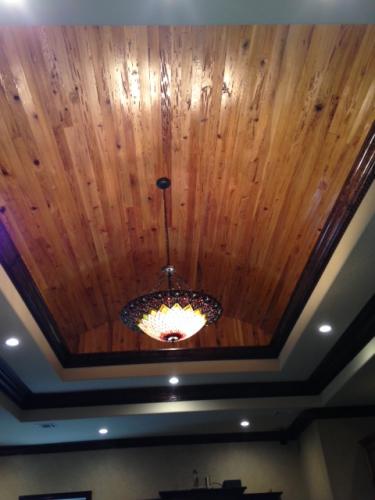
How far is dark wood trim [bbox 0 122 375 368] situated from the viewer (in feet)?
8.43

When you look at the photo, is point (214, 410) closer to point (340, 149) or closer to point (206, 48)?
point (340, 149)

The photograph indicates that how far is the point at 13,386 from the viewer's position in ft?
14.1

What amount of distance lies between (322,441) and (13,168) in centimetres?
454

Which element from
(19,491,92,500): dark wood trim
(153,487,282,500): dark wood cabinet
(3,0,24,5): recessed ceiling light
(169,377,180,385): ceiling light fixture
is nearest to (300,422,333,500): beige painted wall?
(153,487,282,500): dark wood cabinet

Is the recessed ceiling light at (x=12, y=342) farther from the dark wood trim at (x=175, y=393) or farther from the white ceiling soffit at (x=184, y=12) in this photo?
the white ceiling soffit at (x=184, y=12)

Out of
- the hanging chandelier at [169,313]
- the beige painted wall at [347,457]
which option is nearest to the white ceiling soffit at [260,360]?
the hanging chandelier at [169,313]

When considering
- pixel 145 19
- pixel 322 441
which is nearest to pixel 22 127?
pixel 145 19

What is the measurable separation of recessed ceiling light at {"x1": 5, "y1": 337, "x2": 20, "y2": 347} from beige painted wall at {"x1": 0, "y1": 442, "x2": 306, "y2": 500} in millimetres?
2887

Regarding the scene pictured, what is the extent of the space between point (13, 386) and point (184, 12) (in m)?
4.03

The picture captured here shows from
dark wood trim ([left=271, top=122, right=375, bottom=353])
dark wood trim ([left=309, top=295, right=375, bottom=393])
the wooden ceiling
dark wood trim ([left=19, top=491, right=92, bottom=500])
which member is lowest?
dark wood trim ([left=19, top=491, right=92, bottom=500])

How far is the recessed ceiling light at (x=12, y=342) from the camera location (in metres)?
3.50

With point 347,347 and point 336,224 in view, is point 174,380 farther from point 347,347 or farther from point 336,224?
point 336,224

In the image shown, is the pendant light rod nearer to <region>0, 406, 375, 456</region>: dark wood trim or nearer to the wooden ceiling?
the wooden ceiling

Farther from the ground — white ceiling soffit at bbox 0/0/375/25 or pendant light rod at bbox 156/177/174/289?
pendant light rod at bbox 156/177/174/289
